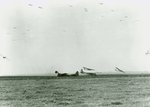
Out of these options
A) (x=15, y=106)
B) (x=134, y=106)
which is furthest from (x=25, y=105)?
(x=134, y=106)

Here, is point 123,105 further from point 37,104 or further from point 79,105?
point 37,104

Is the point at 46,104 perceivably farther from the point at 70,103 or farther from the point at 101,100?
the point at 101,100

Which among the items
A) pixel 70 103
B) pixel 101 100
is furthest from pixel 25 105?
pixel 101 100

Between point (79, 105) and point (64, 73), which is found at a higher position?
point (64, 73)

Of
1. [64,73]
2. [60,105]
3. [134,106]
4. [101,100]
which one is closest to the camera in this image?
[134,106]

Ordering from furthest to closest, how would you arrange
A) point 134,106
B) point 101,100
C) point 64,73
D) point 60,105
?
point 64,73, point 101,100, point 60,105, point 134,106

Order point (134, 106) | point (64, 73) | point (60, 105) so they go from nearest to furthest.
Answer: point (134, 106) → point (60, 105) → point (64, 73)

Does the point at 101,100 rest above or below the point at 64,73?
below

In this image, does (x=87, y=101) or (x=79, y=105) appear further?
(x=87, y=101)

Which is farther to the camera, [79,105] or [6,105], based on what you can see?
[6,105]
